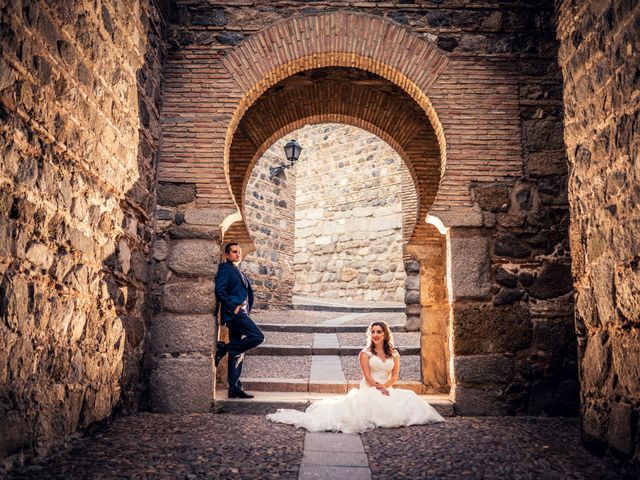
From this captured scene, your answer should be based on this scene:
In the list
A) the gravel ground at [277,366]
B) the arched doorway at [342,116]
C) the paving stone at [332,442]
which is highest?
the arched doorway at [342,116]

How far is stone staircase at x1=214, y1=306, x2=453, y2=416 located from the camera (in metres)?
4.64

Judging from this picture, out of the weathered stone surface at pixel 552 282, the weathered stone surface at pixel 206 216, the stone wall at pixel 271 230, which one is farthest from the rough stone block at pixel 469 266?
the stone wall at pixel 271 230

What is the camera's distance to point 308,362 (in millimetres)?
6824

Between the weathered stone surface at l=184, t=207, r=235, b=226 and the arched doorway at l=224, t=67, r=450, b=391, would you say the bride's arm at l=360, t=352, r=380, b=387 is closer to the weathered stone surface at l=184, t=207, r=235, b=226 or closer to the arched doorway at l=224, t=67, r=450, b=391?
the weathered stone surface at l=184, t=207, r=235, b=226

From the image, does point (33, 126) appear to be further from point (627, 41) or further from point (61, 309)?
point (627, 41)

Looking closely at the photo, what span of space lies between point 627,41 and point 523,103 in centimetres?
210

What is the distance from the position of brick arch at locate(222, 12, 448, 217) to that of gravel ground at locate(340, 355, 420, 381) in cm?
267

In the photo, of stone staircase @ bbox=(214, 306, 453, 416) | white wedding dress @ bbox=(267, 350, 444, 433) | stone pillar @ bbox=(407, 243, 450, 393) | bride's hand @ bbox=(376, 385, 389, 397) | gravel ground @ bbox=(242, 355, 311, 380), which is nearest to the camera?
white wedding dress @ bbox=(267, 350, 444, 433)

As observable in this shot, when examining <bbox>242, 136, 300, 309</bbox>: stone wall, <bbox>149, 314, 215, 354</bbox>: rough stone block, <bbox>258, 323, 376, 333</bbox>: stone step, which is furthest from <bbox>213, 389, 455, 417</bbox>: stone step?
Answer: <bbox>242, 136, 300, 309</bbox>: stone wall

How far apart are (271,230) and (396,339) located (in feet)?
15.5

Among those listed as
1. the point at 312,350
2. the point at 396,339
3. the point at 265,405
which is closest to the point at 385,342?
the point at 265,405

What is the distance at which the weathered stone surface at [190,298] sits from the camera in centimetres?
459

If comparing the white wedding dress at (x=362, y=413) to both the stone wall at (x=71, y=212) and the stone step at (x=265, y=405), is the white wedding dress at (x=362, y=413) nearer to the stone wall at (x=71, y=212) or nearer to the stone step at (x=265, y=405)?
the stone step at (x=265, y=405)

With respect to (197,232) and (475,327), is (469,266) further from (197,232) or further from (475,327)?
(197,232)
